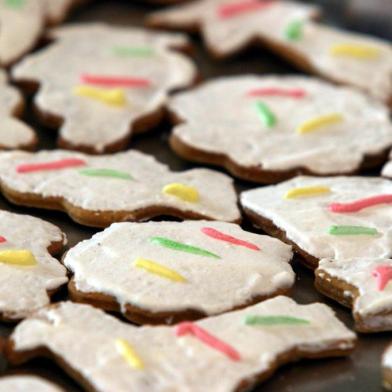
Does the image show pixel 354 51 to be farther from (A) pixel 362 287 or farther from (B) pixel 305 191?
(A) pixel 362 287

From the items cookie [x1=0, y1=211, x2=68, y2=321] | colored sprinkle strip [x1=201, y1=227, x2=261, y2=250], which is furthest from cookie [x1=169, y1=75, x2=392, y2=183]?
cookie [x1=0, y1=211, x2=68, y2=321]

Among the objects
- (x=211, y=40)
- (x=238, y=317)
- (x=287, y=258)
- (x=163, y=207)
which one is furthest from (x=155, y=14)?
(x=238, y=317)

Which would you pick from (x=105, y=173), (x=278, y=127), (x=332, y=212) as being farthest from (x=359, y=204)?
(x=105, y=173)

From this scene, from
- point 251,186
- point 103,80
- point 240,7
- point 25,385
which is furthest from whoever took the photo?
point 240,7

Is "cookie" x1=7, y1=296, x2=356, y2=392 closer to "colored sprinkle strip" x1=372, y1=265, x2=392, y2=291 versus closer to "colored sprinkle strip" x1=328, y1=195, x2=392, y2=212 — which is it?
"colored sprinkle strip" x1=372, y1=265, x2=392, y2=291

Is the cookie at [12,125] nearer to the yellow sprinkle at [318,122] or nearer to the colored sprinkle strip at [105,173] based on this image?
the colored sprinkle strip at [105,173]

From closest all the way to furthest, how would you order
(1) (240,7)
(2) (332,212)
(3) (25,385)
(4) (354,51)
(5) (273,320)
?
(3) (25,385) → (5) (273,320) → (2) (332,212) → (4) (354,51) → (1) (240,7)
